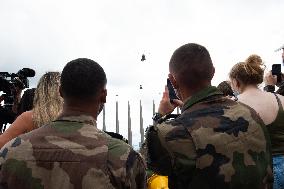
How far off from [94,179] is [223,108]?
993 mm

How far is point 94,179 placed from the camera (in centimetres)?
255

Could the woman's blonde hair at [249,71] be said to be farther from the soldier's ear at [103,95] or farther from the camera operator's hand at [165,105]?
the soldier's ear at [103,95]

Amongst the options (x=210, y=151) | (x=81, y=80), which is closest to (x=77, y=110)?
(x=81, y=80)

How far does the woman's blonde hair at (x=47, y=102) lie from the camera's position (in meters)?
3.98

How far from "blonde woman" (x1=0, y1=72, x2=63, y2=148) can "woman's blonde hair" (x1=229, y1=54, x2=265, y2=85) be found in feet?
5.99

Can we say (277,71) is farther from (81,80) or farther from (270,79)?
(81,80)

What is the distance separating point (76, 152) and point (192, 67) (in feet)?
3.23

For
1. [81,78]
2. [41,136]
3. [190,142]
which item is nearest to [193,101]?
[190,142]

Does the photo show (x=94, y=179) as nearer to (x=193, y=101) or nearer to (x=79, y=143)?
(x=79, y=143)

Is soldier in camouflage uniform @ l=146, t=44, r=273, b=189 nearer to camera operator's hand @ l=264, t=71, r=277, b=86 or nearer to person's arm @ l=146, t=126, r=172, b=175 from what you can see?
person's arm @ l=146, t=126, r=172, b=175

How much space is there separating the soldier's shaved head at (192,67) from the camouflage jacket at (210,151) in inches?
7.5

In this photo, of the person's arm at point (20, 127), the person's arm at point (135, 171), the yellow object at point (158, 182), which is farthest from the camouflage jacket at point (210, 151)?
the yellow object at point (158, 182)

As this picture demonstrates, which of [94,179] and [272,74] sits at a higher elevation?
[272,74]

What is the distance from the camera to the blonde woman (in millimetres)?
3963
